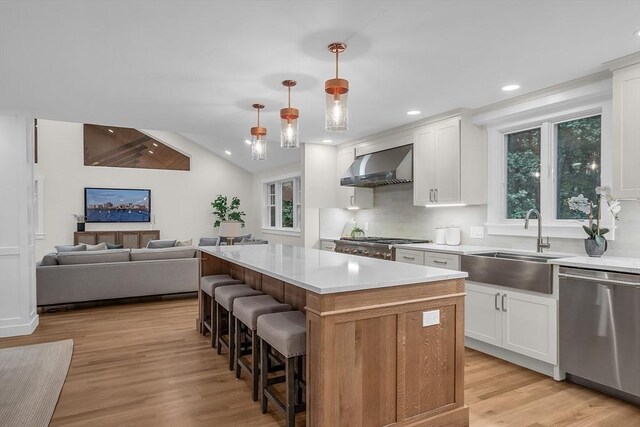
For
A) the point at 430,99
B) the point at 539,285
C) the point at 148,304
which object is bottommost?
the point at 148,304

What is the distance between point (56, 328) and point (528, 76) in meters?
5.37

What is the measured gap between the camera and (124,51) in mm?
2693

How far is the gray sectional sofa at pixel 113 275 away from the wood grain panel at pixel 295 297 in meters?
3.21

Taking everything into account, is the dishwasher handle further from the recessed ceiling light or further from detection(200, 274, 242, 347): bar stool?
detection(200, 274, 242, 347): bar stool

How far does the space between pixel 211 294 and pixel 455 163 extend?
2.84 m

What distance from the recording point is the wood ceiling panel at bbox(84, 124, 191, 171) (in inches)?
359

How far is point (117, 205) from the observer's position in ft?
30.3

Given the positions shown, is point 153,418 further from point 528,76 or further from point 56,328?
point 528,76

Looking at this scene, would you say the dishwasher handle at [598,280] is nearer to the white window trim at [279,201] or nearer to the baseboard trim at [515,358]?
the baseboard trim at [515,358]

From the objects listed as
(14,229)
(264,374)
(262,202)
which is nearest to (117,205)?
(262,202)

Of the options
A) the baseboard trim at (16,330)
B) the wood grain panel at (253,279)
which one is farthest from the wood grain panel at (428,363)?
the baseboard trim at (16,330)

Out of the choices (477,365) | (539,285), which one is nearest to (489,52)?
(539,285)

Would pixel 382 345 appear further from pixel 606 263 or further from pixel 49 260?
pixel 49 260

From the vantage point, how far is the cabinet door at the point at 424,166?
176 inches
